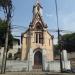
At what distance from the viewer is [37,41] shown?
44.3 m

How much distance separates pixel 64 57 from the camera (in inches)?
1529

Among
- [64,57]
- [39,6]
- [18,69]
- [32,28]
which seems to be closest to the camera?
[18,69]

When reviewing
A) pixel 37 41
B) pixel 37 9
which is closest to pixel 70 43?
pixel 37 9

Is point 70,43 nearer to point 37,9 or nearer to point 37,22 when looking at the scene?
point 37,9

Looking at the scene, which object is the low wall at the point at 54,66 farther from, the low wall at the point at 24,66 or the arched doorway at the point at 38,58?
the arched doorway at the point at 38,58

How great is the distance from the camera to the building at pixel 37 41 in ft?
139

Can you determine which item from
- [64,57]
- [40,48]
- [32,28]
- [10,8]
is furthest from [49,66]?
[10,8]

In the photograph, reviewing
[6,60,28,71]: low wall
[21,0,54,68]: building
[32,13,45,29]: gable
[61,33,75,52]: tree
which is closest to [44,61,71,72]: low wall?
[6,60,28,71]: low wall

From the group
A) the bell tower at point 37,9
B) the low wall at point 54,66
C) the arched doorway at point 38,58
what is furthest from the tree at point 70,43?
the low wall at point 54,66

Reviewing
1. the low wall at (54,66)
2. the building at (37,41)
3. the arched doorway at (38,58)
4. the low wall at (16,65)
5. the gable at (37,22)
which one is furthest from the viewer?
the gable at (37,22)

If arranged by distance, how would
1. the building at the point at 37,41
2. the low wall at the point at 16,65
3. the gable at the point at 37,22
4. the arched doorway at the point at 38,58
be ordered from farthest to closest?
the gable at the point at 37,22, the building at the point at 37,41, the arched doorway at the point at 38,58, the low wall at the point at 16,65

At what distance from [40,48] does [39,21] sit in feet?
20.3

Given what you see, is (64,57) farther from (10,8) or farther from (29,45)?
(10,8)

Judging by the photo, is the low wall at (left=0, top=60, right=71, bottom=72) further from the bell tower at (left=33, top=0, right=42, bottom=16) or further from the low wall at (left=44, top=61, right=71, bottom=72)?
the bell tower at (left=33, top=0, right=42, bottom=16)
